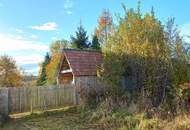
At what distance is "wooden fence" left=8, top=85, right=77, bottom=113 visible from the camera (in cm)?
1420

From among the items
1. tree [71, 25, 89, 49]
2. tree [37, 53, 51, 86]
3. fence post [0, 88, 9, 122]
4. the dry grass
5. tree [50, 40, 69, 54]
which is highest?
tree [50, 40, 69, 54]

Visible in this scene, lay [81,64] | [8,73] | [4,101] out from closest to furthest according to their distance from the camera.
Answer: [4,101] < [81,64] < [8,73]

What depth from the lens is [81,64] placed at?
696 inches

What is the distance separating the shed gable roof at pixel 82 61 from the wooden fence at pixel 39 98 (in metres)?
1.31

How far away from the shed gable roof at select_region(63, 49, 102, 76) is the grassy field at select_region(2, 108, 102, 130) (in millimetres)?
2934

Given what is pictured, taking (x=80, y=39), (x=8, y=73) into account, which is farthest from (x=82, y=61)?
(x=8, y=73)

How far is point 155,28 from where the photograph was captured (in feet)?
51.7

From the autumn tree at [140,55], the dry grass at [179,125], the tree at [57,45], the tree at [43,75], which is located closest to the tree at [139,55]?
the autumn tree at [140,55]

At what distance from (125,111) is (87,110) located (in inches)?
118

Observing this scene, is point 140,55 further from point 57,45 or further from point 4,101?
point 57,45

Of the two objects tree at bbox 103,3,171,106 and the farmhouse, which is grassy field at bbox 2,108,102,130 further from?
tree at bbox 103,3,171,106

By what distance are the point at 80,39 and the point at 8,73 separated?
10.4 meters

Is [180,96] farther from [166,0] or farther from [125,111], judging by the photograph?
[166,0]

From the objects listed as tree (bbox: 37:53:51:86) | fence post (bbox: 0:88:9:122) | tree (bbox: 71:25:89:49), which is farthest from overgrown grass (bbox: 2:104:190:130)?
tree (bbox: 37:53:51:86)
